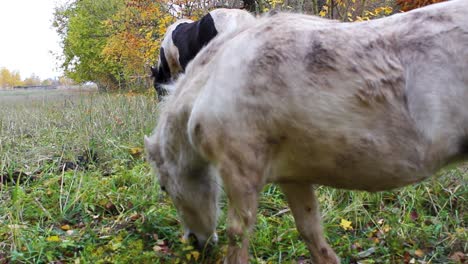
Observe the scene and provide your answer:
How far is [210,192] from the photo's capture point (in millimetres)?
2791

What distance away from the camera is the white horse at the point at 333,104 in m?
1.79

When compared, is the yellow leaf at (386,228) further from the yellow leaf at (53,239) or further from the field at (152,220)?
the yellow leaf at (53,239)

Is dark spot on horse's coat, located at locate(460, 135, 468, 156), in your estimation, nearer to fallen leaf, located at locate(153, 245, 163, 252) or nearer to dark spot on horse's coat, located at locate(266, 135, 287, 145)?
dark spot on horse's coat, located at locate(266, 135, 287, 145)

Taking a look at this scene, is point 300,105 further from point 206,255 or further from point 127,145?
point 127,145

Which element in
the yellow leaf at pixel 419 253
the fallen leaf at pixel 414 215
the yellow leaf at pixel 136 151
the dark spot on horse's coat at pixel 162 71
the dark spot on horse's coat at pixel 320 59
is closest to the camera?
the dark spot on horse's coat at pixel 320 59

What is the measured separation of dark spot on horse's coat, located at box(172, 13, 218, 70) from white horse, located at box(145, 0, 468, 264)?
12.3ft

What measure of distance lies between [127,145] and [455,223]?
363 centimetres

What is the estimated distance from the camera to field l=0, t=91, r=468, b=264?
3035 millimetres

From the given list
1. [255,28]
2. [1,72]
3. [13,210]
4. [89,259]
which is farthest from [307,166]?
[1,72]

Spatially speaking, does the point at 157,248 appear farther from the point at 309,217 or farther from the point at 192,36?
the point at 192,36

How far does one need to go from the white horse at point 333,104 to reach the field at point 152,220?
3.65 ft

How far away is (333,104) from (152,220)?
209 cm

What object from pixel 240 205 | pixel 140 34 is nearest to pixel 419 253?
pixel 240 205

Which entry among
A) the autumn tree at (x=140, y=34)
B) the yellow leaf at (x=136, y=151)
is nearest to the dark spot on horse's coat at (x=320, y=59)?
the yellow leaf at (x=136, y=151)
